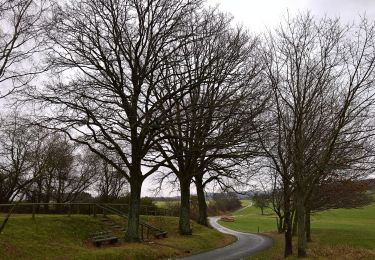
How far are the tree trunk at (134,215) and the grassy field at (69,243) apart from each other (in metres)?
0.86

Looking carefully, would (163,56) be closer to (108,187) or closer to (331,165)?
(331,165)

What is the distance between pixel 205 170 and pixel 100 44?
660 inches

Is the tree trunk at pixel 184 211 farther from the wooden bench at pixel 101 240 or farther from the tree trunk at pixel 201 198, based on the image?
the wooden bench at pixel 101 240

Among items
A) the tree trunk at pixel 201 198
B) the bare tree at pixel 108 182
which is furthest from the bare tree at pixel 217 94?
the bare tree at pixel 108 182

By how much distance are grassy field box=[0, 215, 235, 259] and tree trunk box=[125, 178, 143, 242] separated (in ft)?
2.82

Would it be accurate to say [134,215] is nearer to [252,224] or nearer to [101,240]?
[101,240]

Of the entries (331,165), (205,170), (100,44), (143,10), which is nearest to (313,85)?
(331,165)

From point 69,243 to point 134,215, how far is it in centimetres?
387

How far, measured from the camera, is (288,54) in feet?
63.6

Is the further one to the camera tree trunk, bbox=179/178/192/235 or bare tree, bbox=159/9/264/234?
tree trunk, bbox=179/178/192/235

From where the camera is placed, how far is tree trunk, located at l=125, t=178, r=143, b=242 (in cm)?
2356

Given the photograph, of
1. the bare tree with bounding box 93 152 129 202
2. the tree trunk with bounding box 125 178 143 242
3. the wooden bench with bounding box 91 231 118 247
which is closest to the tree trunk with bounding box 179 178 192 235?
the tree trunk with bounding box 125 178 143 242

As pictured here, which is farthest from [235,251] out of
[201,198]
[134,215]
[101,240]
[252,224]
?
[252,224]

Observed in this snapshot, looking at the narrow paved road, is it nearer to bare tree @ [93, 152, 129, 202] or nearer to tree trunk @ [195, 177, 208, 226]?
tree trunk @ [195, 177, 208, 226]
